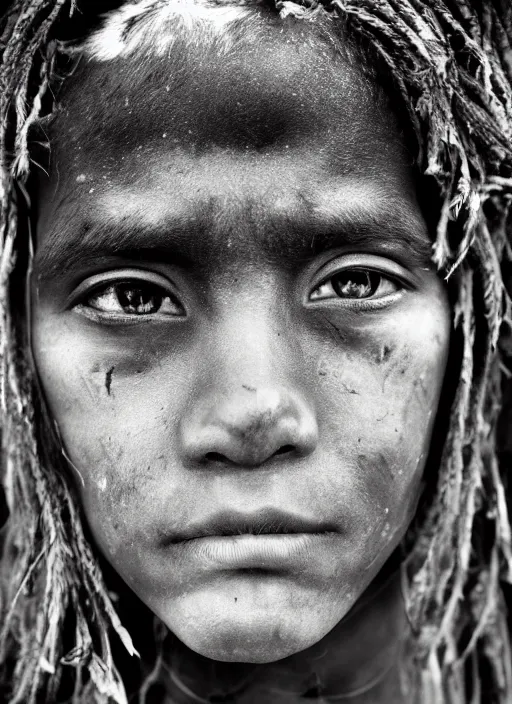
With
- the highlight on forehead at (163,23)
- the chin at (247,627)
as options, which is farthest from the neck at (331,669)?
the highlight on forehead at (163,23)

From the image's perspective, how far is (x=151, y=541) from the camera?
1.13 meters

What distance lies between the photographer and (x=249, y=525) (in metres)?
1.08

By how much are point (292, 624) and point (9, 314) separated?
0.56 metres

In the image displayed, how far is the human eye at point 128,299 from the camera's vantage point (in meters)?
1.18

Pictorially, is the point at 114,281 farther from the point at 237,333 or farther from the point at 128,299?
the point at 237,333

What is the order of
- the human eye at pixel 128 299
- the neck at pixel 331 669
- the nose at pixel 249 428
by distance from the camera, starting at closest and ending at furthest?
the nose at pixel 249 428 < the human eye at pixel 128 299 < the neck at pixel 331 669

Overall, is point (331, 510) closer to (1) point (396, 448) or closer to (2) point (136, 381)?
(1) point (396, 448)

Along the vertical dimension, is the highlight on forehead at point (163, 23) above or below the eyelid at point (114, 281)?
above

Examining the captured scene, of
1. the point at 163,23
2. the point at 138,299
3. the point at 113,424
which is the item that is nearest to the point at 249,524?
the point at 113,424

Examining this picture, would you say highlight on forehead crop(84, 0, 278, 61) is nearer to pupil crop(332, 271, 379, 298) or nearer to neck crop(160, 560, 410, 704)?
pupil crop(332, 271, 379, 298)

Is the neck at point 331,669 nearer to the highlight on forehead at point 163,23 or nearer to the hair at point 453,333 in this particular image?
the hair at point 453,333

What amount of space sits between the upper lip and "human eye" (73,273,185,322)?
0.88ft

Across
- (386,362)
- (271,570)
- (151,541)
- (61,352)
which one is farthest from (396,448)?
(61,352)

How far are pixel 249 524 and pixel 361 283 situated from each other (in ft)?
1.18
